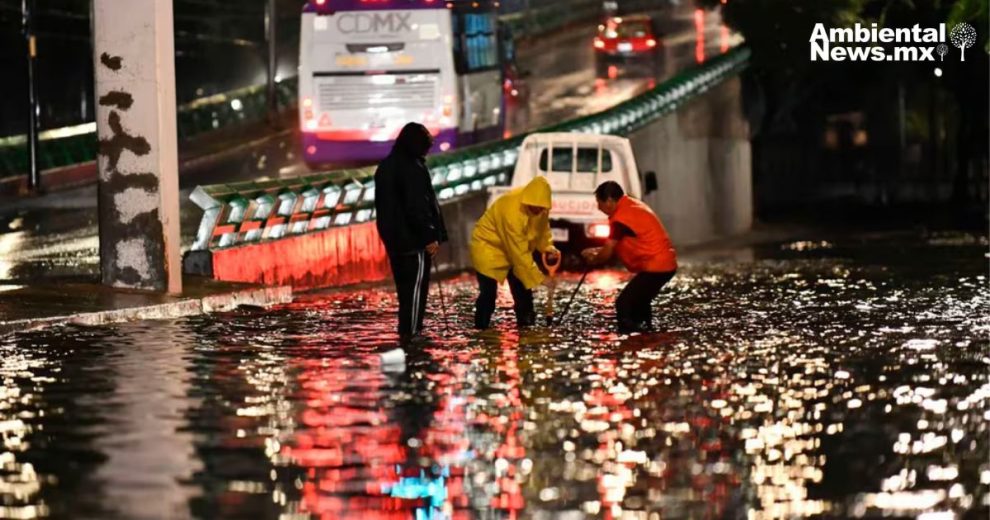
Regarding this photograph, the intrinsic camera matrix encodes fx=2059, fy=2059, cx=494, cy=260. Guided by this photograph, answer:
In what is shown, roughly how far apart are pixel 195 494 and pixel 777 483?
252 centimetres

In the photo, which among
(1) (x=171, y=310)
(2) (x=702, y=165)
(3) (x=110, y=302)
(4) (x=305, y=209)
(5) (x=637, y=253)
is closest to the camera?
(5) (x=637, y=253)

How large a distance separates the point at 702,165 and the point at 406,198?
32.4m

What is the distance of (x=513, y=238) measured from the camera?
17109mm

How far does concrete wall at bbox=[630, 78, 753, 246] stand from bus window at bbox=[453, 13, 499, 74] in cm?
404

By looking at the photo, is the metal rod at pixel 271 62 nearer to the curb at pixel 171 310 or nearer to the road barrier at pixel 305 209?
the road barrier at pixel 305 209

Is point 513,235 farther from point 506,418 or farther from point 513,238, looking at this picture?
point 506,418

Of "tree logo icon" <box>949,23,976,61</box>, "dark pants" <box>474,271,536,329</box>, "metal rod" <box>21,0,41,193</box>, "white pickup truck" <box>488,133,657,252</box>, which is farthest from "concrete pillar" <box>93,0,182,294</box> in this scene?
"tree logo icon" <box>949,23,976,61</box>

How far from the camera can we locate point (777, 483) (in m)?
9.02

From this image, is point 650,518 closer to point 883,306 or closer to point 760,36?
point 883,306

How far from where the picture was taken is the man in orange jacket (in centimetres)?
1741

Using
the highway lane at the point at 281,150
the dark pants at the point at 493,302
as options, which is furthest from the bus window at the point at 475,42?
the dark pants at the point at 493,302

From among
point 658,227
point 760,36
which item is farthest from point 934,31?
point 658,227

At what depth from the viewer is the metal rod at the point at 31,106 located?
36.3m

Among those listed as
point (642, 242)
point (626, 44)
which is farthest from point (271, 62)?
point (642, 242)
